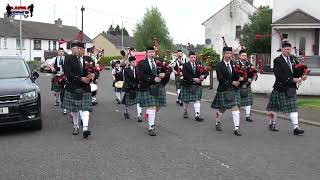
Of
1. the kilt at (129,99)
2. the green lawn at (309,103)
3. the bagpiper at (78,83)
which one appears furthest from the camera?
the green lawn at (309,103)

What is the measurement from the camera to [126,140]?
9.58 metres

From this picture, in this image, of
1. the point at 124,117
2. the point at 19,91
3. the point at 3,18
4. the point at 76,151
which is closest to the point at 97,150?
the point at 76,151

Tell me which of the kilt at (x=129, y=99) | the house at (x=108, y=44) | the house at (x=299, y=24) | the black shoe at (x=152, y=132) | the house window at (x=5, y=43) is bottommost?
the black shoe at (x=152, y=132)

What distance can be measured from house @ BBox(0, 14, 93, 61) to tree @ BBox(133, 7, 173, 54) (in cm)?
718

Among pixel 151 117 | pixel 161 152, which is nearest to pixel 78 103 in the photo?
pixel 151 117

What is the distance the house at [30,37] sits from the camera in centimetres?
6825

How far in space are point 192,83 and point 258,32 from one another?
2387 cm

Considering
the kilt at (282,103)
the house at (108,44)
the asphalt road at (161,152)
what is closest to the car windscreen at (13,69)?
the asphalt road at (161,152)

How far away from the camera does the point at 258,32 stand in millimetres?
35781

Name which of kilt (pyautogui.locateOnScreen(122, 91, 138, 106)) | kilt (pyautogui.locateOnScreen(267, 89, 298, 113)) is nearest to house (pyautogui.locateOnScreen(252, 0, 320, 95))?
kilt (pyautogui.locateOnScreen(122, 91, 138, 106))

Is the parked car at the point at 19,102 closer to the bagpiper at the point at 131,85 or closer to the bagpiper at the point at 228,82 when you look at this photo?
the bagpiper at the point at 131,85

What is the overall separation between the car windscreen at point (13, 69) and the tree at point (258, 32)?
82.1ft

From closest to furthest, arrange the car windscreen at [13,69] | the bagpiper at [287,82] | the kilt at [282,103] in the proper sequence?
the bagpiper at [287,82] < the kilt at [282,103] < the car windscreen at [13,69]

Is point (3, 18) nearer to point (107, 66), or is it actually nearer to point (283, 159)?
point (107, 66)
